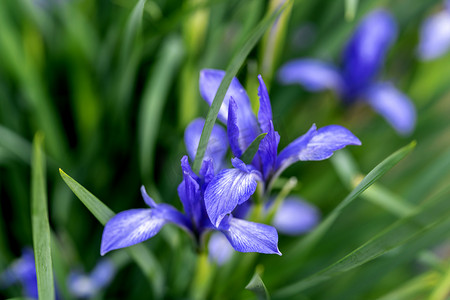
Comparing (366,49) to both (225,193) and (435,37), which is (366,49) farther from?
(225,193)

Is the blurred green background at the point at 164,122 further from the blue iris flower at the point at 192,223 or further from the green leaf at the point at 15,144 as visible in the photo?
the blue iris flower at the point at 192,223

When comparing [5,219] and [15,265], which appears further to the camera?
[5,219]

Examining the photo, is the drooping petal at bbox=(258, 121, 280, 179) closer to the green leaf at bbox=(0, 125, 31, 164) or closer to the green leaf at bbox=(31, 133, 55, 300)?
the green leaf at bbox=(31, 133, 55, 300)

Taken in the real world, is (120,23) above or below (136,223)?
above

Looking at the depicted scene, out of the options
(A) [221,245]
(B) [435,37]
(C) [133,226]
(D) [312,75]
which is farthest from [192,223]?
(B) [435,37]

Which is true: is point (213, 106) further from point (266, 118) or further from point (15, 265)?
point (15, 265)

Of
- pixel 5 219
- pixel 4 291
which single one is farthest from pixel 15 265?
pixel 5 219

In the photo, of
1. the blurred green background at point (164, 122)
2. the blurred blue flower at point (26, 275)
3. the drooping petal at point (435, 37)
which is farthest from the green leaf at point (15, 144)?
the drooping petal at point (435, 37)

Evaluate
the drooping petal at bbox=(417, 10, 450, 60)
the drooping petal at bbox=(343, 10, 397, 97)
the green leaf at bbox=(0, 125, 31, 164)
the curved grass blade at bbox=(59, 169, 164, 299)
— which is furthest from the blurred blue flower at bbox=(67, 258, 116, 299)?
the drooping petal at bbox=(417, 10, 450, 60)
